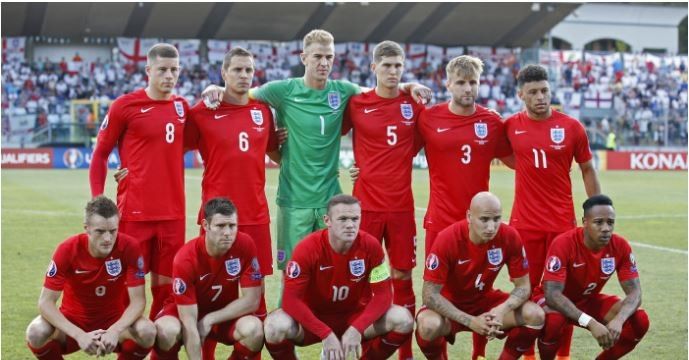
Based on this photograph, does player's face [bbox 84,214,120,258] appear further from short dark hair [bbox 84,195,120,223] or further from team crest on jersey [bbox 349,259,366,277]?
team crest on jersey [bbox 349,259,366,277]

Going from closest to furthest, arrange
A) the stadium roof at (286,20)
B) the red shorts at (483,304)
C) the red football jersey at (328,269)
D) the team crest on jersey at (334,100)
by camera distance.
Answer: the red football jersey at (328,269)
the red shorts at (483,304)
the team crest on jersey at (334,100)
the stadium roof at (286,20)

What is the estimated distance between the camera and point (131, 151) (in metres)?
6.39

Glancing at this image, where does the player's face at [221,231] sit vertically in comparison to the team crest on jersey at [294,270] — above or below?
above

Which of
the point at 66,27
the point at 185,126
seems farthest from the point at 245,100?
the point at 66,27

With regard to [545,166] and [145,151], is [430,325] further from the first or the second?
[145,151]

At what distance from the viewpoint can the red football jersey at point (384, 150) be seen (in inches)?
259

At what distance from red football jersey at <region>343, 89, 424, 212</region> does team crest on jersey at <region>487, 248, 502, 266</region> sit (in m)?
0.78

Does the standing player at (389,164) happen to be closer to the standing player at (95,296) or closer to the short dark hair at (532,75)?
the short dark hair at (532,75)

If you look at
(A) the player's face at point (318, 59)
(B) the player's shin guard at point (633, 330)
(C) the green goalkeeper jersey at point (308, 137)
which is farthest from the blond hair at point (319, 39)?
(B) the player's shin guard at point (633, 330)

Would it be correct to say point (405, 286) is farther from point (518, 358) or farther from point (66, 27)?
point (66, 27)

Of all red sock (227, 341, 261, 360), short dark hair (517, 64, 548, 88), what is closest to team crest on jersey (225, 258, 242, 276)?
red sock (227, 341, 261, 360)

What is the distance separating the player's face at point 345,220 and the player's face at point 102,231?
1242 millimetres

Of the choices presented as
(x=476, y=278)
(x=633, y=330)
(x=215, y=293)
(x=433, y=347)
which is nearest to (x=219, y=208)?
(x=215, y=293)

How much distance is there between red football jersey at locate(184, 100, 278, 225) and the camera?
640 cm
